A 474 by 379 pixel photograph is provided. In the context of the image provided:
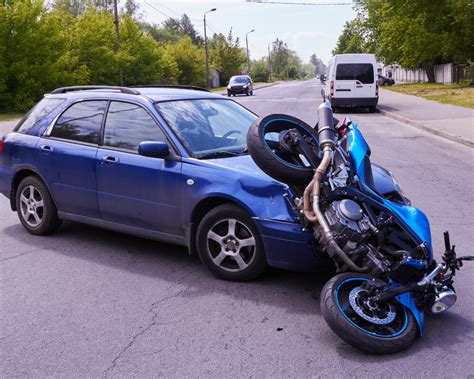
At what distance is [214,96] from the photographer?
606 centimetres

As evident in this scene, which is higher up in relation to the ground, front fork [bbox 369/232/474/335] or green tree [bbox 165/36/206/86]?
green tree [bbox 165/36/206/86]

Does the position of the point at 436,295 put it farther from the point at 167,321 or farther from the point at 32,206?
the point at 32,206

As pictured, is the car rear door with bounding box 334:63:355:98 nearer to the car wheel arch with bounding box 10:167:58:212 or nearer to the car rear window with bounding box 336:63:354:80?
the car rear window with bounding box 336:63:354:80

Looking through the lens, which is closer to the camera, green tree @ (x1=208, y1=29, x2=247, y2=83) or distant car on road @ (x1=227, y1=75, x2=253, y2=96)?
distant car on road @ (x1=227, y1=75, x2=253, y2=96)

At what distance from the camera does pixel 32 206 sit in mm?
6102

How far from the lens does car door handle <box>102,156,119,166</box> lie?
5246 mm

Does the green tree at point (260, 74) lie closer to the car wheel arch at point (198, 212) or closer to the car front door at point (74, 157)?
the car front door at point (74, 157)

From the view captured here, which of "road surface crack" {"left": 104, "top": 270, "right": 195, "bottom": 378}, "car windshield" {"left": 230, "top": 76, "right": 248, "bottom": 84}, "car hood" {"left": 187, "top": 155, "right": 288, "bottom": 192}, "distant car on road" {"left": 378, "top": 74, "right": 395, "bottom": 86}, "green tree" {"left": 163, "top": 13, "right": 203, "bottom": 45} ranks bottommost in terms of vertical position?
"road surface crack" {"left": 104, "top": 270, "right": 195, "bottom": 378}

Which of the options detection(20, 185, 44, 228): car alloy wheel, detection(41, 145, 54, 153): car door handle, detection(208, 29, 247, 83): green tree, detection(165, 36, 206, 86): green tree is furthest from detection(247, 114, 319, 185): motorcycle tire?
detection(208, 29, 247, 83): green tree

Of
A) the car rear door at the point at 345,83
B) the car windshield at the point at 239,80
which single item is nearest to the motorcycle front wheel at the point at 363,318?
the car rear door at the point at 345,83

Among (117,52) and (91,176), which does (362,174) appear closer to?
(91,176)

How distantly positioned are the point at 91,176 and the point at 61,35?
2886cm

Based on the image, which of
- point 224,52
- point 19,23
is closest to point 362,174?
point 19,23

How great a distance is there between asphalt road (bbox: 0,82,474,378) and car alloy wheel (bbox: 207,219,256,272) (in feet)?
0.59
